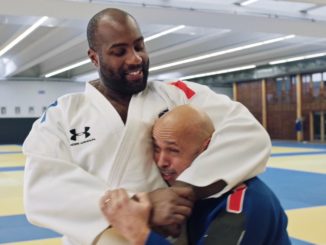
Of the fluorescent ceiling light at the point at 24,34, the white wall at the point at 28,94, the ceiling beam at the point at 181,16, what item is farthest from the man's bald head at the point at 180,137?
the white wall at the point at 28,94

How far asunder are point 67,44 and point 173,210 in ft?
44.6

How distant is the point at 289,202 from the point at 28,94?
19687mm

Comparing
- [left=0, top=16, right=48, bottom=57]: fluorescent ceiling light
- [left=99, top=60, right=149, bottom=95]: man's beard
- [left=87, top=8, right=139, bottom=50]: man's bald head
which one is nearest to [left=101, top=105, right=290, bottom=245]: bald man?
[left=99, top=60, right=149, bottom=95]: man's beard

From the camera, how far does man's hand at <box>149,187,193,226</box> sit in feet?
4.33

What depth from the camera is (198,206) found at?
1487mm

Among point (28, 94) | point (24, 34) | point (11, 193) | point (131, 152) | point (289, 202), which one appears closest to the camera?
point (131, 152)

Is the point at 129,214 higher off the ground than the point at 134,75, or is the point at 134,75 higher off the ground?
the point at 134,75

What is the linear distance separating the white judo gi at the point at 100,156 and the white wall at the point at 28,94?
2315cm

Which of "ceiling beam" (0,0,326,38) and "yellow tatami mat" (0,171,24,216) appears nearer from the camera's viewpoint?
"yellow tatami mat" (0,171,24,216)

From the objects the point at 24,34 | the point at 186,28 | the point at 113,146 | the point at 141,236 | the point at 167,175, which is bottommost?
the point at 141,236

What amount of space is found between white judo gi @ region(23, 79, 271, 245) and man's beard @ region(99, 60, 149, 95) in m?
0.05

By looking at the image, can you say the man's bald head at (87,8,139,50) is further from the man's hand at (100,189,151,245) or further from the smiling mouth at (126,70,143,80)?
the man's hand at (100,189,151,245)

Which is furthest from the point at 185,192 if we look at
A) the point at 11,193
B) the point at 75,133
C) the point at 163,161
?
the point at 11,193

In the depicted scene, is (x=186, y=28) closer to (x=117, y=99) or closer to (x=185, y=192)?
(x=117, y=99)
